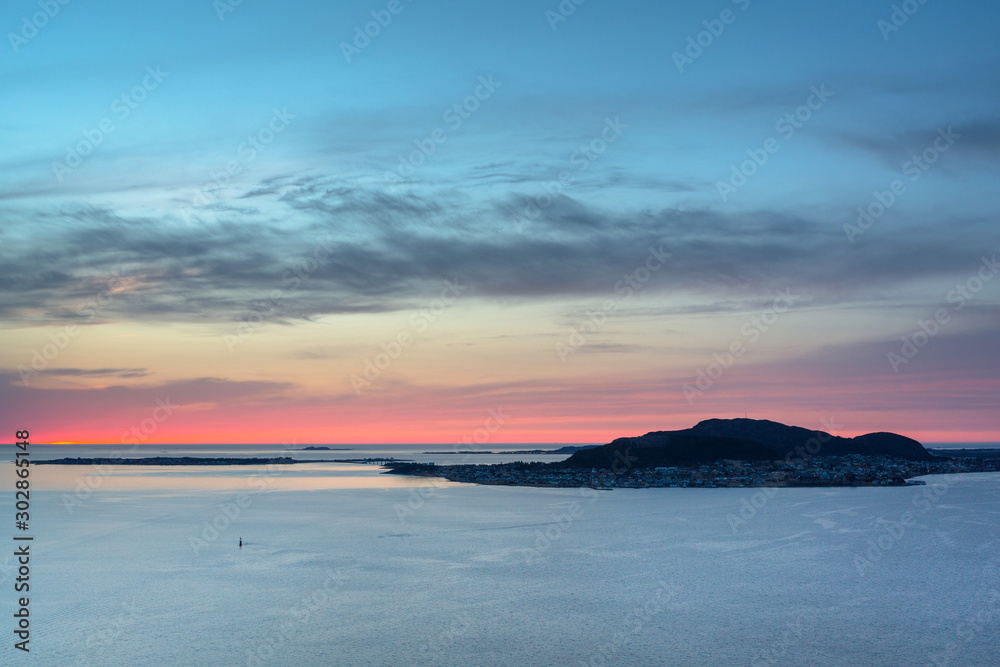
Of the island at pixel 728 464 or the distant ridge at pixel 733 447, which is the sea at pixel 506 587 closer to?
the island at pixel 728 464

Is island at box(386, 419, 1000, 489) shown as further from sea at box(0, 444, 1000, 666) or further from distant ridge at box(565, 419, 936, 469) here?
sea at box(0, 444, 1000, 666)

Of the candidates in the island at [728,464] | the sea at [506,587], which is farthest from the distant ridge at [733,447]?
the sea at [506,587]

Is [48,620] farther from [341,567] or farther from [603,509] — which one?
[603,509]

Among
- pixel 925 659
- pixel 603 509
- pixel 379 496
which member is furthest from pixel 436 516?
pixel 925 659

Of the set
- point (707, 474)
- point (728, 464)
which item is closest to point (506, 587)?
point (707, 474)

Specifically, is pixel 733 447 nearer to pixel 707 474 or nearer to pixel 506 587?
pixel 707 474

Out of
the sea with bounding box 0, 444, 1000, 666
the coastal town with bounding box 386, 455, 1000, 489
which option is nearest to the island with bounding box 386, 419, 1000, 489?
the coastal town with bounding box 386, 455, 1000, 489

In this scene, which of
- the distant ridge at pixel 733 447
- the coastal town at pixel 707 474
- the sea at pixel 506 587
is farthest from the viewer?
the distant ridge at pixel 733 447
